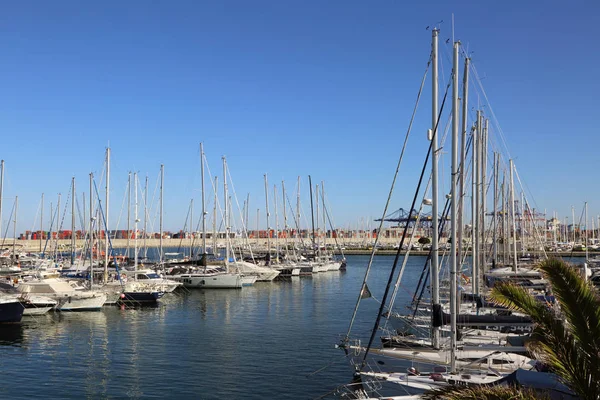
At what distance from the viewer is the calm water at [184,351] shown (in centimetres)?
2298

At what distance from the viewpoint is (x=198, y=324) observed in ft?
126

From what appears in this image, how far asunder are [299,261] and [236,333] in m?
50.8

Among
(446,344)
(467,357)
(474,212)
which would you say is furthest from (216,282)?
(467,357)

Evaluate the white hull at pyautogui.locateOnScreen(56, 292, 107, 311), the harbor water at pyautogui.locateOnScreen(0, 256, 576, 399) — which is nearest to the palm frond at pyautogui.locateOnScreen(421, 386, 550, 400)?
the harbor water at pyautogui.locateOnScreen(0, 256, 576, 399)

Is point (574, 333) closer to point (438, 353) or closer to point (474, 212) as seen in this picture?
point (438, 353)

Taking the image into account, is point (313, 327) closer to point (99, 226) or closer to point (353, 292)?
point (353, 292)

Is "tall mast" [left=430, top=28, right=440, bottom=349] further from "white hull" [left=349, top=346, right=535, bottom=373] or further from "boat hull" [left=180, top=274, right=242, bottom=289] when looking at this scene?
"boat hull" [left=180, top=274, right=242, bottom=289]

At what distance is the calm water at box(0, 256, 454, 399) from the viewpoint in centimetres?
2298

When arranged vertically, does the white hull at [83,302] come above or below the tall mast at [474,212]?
below

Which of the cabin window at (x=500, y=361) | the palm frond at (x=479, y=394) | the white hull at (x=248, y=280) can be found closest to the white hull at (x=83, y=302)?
the white hull at (x=248, y=280)

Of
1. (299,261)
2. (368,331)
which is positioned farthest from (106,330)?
(299,261)

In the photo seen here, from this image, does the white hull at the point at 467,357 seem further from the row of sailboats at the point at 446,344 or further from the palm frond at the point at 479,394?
the palm frond at the point at 479,394

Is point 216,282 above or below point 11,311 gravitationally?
below

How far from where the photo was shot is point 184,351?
97.5 feet
